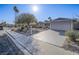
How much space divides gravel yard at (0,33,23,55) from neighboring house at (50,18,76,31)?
106 cm

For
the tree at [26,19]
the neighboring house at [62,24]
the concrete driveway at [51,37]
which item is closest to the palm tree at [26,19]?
the tree at [26,19]

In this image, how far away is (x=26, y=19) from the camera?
9.42 m

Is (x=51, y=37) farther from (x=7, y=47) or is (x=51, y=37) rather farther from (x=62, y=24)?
(x=7, y=47)

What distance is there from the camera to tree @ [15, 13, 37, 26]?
9398 mm

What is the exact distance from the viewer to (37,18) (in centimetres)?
943

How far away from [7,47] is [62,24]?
1.49 meters

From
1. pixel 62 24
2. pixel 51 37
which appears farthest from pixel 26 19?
pixel 62 24

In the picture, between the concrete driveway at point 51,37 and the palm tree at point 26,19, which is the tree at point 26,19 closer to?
the palm tree at point 26,19

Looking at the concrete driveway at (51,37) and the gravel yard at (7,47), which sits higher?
the concrete driveway at (51,37)

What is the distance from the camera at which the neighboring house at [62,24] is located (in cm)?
940

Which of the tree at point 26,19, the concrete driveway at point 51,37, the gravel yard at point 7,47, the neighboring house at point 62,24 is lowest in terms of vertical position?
the gravel yard at point 7,47

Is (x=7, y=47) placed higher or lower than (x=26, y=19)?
lower

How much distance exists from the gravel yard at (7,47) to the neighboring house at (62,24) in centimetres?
106

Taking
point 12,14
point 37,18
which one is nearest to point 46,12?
Answer: point 37,18
